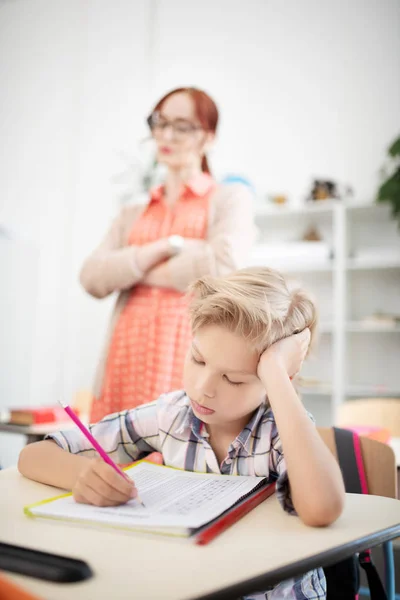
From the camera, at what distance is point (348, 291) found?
4.24m

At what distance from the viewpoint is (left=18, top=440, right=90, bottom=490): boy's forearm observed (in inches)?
33.8

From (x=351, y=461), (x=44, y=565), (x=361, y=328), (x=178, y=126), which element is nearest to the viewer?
(x=44, y=565)

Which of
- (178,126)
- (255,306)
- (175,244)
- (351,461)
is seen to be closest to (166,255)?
(175,244)

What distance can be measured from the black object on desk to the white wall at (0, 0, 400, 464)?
11.2ft

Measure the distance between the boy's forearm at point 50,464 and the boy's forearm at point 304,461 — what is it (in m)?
0.31

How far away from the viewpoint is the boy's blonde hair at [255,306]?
3.09ft

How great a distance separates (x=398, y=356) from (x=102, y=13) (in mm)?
3619

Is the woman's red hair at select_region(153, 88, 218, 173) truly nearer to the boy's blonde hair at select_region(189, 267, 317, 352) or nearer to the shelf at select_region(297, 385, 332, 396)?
the boy's blonde hair at select_region(189, 267, 317, 352)

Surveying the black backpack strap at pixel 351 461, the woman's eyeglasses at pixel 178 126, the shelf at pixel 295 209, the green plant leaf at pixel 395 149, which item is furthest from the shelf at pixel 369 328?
the black backpack strap at pixel 351 461

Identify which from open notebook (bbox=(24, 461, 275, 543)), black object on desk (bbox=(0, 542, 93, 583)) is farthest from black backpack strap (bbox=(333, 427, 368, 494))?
black object on desk (bbox=(0, 542, 93, 583))

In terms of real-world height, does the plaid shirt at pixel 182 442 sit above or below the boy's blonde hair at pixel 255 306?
below

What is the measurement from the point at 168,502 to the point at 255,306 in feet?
1.19

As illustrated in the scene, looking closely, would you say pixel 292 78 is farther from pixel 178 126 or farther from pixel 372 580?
pixel 372 580

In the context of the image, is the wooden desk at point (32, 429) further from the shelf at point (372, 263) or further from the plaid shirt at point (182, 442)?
the shelf at point (372, 263)
